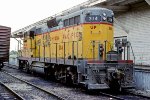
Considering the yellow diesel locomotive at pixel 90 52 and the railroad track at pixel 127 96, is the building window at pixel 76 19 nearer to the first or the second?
the yellow diesel locomotive at pixel 90 52

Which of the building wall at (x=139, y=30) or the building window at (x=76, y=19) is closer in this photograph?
the building window at (x=76, y=19)

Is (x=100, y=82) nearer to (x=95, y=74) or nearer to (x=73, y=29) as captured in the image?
(x=95, y=74)

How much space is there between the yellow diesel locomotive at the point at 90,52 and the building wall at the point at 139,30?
5.23 metres

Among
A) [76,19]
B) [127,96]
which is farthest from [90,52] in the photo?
[127,96]

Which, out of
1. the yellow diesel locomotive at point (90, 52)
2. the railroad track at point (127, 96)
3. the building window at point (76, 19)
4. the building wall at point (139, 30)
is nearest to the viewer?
the railroad track at point (127, 96)

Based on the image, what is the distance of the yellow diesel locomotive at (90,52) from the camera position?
12992 millimetres

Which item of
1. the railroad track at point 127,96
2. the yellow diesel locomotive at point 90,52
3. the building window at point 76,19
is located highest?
the building window at point 76,19

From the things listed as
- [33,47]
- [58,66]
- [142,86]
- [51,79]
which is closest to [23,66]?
[33,47]

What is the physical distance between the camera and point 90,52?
1403 cm

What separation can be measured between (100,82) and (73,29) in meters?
3.28

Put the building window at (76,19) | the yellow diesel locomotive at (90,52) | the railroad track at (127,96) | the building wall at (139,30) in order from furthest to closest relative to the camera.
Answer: the building wall at (139,30) < the building window at (76,19) < the yellow diesel locomotive at (90,52) < the railroad track at (127,96)

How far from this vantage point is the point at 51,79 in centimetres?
1930

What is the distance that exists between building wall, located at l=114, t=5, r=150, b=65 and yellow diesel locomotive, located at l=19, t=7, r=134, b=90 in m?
5.23

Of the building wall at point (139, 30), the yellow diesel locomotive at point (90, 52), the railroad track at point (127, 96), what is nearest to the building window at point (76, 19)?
the yellow diesel locomotive at point (90, 52)
